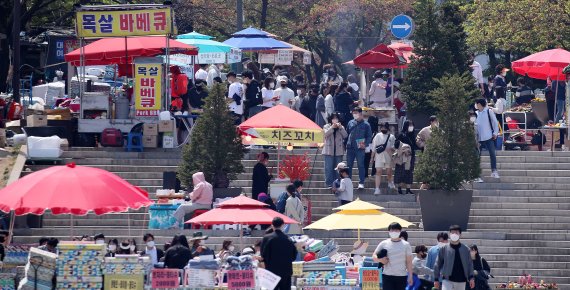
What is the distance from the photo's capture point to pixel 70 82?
39.5 meters

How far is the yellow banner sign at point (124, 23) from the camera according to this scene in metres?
35.2

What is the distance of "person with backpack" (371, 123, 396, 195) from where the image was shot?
32.2m

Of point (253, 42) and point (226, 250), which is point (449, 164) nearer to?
point (226, 250)

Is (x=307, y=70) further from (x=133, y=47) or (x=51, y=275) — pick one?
(x=51, y=275)

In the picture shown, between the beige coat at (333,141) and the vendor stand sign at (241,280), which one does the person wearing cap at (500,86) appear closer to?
the beige coat at (333,141)

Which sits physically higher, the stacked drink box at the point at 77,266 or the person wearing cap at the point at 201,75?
the person wearing cap at the point at 201,75

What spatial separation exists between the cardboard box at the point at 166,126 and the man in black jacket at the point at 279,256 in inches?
447

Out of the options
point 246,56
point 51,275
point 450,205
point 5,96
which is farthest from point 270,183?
point 246,56

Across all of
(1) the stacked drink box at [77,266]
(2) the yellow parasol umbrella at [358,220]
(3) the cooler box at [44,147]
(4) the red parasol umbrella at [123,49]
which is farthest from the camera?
(4) the red parasol umbrella at [123,49]

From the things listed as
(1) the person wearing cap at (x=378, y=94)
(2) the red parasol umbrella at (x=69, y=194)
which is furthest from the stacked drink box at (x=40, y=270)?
(1) the person wearing cap at (x=378, y=94)

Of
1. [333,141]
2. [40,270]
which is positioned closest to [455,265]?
[40,270]

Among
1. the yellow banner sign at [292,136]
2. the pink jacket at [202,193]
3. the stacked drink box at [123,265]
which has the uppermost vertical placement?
the yellow banner sign at [292,136]

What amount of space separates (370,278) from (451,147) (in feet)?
21.6

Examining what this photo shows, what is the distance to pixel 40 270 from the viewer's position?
22953mm
